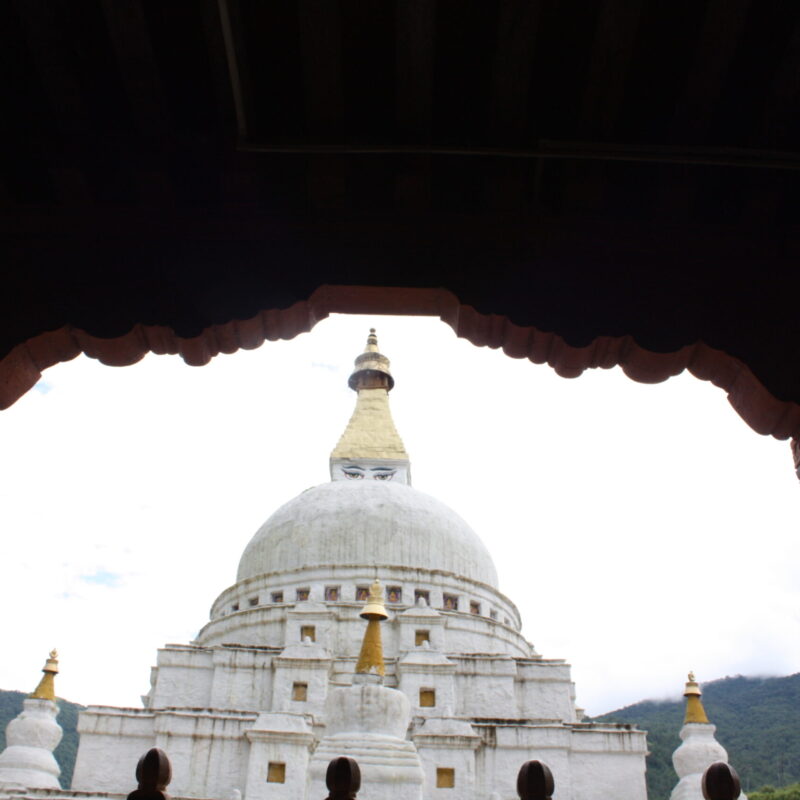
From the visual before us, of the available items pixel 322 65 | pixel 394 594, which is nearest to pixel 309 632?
pixel 394 594

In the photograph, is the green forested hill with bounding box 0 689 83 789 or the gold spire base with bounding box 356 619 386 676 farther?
the green forested hill with bounding box 0 689 83 789

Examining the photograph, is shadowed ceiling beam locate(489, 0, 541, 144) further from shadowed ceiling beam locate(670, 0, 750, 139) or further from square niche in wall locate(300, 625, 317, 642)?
square niche in wall locate(300, 625, 317, 642)

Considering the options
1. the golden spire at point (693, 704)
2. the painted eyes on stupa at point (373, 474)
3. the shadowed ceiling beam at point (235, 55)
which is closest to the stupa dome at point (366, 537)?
the painted eyes on stupa at point (373, 474)

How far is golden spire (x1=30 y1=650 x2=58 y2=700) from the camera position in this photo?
19391mm

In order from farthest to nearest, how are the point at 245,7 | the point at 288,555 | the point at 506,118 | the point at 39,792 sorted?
the point at 288,555 → the point at 39,792 → the point at 506,118 → the point at 245,7

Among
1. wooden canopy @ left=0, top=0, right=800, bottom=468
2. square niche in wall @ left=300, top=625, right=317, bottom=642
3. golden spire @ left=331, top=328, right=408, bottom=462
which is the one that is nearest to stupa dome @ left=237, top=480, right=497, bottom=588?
square niche in wall @ left=300, top=625, right=317, bottom=642

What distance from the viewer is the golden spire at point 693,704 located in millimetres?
18203

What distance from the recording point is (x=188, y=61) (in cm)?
345

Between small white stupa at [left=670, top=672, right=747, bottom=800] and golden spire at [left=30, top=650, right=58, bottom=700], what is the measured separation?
47.2ft

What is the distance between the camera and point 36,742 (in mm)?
18562

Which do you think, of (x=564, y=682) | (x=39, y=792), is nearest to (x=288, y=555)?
(x=564, y=682)

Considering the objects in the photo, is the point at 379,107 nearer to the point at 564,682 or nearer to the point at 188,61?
the point at 188,61

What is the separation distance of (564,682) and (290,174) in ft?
76.0

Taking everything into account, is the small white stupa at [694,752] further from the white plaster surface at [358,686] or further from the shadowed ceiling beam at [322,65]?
the shadowed ceiling beam at [322,65]
